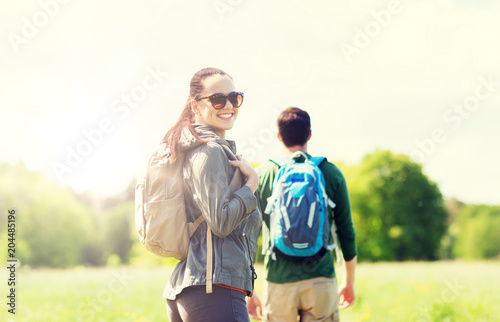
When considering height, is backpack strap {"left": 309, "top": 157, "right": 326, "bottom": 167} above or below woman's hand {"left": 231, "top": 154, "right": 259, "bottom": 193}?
above

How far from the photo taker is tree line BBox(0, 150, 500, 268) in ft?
155

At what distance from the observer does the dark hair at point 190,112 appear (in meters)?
2.90

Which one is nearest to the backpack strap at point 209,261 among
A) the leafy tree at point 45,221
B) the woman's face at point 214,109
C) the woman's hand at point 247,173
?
the woman's hand at point 247,173

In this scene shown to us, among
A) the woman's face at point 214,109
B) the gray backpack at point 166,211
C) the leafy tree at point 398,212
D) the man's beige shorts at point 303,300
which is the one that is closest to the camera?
the gray backpack at point 166,211

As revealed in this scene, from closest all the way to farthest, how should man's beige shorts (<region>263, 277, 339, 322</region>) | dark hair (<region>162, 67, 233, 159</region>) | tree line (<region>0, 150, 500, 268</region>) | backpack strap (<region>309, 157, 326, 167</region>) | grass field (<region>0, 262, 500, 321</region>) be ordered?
1. dark hair (<region>162, 67, 233, 159</region>)
2. man's beige shorts (<region>263, 277, 339, 322</region>)
3. backpack strap (<region>309, 157, 326, 167</region>)
4. grass field (<region>0, 262, 500, 321</region>)
5. tree line (<region>0, 150, 500, 268</region>)

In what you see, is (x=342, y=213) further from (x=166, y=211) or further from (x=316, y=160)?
(x=166, y=211)

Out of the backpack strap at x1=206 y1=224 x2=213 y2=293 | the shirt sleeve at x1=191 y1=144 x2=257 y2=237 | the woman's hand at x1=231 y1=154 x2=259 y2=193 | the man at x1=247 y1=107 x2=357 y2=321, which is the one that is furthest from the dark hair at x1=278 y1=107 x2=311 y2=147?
the backpack strap at x1=206 y1=224 x2=213 y2=293

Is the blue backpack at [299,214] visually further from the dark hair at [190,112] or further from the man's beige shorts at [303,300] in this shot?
the dark hair at [190,112]

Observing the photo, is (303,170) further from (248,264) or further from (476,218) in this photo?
(476,218)

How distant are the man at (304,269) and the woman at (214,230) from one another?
1.38 meters

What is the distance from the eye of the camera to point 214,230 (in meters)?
2.68

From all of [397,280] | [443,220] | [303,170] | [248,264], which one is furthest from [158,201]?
[443,220]

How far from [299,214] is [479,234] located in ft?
224

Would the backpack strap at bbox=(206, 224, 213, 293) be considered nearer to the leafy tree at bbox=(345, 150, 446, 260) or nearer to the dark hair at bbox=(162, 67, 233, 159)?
the dark hair at bbox=(162, 67, 233, 159)
